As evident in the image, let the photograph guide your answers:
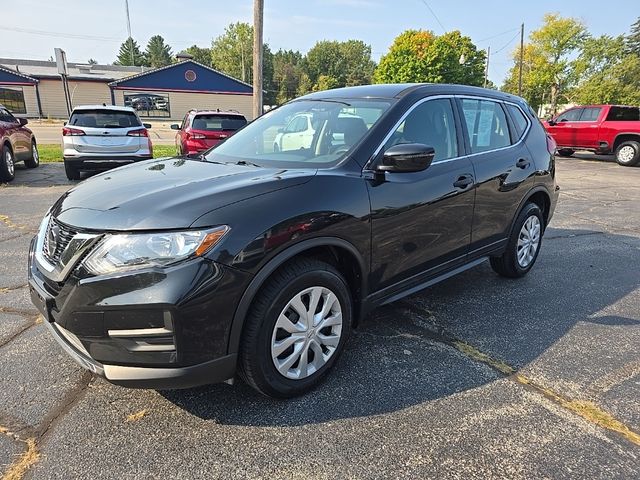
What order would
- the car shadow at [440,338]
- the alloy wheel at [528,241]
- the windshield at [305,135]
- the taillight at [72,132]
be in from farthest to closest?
the taillight at [72,132], the alloy wheel at [528,241], the windshield at [305,135], the car shadow at [440,338]

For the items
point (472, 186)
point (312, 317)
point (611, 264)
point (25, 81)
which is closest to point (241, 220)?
point (312, 317)

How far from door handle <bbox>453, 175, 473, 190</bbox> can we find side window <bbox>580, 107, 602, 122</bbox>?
1534cm

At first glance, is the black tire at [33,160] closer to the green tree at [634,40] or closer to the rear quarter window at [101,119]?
the rear quarter window at [101,119]

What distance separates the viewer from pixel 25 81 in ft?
126

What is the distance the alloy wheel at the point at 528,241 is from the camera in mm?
4515

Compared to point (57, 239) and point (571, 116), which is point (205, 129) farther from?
point (571, 116)

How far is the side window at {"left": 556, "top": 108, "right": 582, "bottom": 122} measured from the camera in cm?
1664

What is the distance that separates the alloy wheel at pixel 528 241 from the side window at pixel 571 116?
14.5 metres

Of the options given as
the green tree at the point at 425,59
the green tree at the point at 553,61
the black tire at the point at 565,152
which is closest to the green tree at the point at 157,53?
the green tree at the point at 425,59

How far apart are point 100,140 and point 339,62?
104746 mm

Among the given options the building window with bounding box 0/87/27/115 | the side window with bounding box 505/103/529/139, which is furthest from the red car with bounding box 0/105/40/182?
the building window with bounding box 0/87/27/115

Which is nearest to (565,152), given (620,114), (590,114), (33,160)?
(590,114)

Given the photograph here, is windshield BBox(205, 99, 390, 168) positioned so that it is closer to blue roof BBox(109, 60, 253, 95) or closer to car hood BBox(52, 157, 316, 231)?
car hood BBox(52, 157, 316, 231)

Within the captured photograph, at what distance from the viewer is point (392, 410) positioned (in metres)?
2.54
